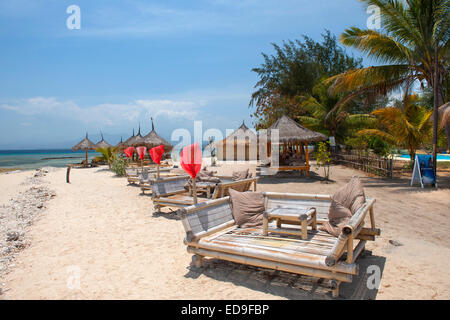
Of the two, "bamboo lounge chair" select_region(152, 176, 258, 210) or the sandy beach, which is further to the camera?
"bamboo lounge chair" select_region(152, 176, 258, 210)

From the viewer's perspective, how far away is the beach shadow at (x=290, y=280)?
9.21ft

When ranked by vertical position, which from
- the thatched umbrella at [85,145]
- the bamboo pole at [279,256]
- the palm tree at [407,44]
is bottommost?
the bamboo pole at [279,256]

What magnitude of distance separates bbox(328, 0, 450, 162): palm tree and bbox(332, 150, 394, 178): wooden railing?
233 centimetres

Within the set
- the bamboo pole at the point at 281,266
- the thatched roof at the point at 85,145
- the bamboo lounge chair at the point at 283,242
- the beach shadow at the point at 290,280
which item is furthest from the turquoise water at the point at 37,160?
the bamboo pole at the point at 281,266

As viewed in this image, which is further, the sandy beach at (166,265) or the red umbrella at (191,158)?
the red umbrella at (191,158)

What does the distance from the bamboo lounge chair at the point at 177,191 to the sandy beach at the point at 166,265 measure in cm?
34

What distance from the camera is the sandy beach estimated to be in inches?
115

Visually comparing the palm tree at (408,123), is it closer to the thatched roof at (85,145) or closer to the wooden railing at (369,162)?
the wooden railing at (369,162)

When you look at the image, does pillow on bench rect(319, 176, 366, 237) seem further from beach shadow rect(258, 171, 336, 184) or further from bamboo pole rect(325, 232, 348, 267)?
beach shadow rect(258, 171, 336, 184)

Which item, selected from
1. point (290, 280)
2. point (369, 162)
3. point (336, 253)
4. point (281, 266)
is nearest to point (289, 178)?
point (369, 162)

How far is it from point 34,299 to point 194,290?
1.58 m

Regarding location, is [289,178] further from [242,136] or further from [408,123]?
[408,123]

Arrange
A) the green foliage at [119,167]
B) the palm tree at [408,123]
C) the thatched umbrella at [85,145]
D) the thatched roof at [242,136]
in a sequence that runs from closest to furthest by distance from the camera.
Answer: the palm tree at [408,123] < the green foliage at [119,167] < the thatched roof at [242,136] < the thatched umbrella at [85,145]

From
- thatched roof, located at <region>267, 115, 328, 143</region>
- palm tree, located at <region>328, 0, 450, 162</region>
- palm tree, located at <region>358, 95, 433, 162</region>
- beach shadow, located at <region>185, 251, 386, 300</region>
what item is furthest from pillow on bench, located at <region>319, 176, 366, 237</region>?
palm tree, located at <region>358, 95, 433, 162</region>
